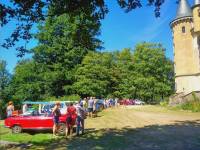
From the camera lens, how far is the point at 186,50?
56.6 m

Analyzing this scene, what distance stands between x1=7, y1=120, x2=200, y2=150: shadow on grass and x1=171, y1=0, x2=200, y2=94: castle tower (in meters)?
31.7

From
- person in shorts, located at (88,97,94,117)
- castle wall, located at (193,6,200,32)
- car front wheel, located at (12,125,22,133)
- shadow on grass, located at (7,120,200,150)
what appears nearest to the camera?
shadow on grass, located at (7,120,200,150)

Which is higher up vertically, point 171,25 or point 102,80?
point 171,25

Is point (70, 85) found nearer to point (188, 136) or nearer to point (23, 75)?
point (23, 75)

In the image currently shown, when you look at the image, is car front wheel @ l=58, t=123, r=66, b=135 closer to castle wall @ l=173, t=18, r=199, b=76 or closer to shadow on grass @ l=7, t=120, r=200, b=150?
shadow on grass @ l=7, t=120, r=200, b=150

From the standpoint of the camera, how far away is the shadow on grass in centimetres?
1728

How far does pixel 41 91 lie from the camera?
58906 mm

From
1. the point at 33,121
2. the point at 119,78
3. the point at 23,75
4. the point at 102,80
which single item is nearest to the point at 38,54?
the point at 23,75

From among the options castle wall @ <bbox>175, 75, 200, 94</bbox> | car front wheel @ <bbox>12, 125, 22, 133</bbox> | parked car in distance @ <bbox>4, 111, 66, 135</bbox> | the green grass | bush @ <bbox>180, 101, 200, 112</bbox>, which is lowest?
the green grass

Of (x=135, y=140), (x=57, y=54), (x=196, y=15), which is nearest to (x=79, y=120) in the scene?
(x=135, y=140)

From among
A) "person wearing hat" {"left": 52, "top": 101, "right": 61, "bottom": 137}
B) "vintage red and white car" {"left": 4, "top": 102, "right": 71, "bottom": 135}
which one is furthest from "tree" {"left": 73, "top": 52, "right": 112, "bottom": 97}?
"person wearing hat" {"left": 52, "top": 101, "right": 61, "bottom": 137}

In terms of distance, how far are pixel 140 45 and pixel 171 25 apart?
1651 centimetres

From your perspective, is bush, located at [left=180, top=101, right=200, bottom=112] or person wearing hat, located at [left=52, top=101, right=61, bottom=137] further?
bush, located at [left=180, top=101, right=200, bottom=112]

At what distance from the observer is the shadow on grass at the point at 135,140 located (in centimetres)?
1728
